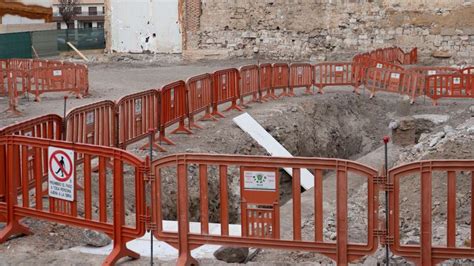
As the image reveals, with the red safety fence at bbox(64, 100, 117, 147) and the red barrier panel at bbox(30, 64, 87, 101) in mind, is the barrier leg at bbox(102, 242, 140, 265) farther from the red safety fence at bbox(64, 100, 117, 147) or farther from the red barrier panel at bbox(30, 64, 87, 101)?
the red barrier panel at bbox(30, 64, 87, 101)

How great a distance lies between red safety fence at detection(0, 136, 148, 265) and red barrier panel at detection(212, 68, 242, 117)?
9407 mm

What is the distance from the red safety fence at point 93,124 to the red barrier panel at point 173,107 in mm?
2567

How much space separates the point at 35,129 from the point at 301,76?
50.2ft

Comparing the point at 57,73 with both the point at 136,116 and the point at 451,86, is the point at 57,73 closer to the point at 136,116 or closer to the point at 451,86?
the point at 136,116

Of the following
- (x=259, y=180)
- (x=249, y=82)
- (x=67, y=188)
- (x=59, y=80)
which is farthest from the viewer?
(x=59, y=80)

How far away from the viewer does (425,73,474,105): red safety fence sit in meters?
23.3

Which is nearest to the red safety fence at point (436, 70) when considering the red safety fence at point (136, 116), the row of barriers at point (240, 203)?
the red safety fence at point (136, 116)

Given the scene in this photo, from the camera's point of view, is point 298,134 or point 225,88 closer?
point 225,88

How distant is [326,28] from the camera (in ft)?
120

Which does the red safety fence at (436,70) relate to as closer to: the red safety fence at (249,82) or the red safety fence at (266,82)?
the red safety fence at (266,82)

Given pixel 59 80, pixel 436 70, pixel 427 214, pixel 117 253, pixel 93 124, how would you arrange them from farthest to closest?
pixel 436 70 < pixel 59 80 < pixel 93 124 < pixel 117 253 < pixel 427 214

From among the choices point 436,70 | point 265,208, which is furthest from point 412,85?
point 265,208

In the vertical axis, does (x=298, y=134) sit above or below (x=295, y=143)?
above

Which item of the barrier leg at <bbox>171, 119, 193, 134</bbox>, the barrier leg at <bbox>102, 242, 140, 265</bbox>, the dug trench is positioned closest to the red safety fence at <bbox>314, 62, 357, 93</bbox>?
the dug trench
